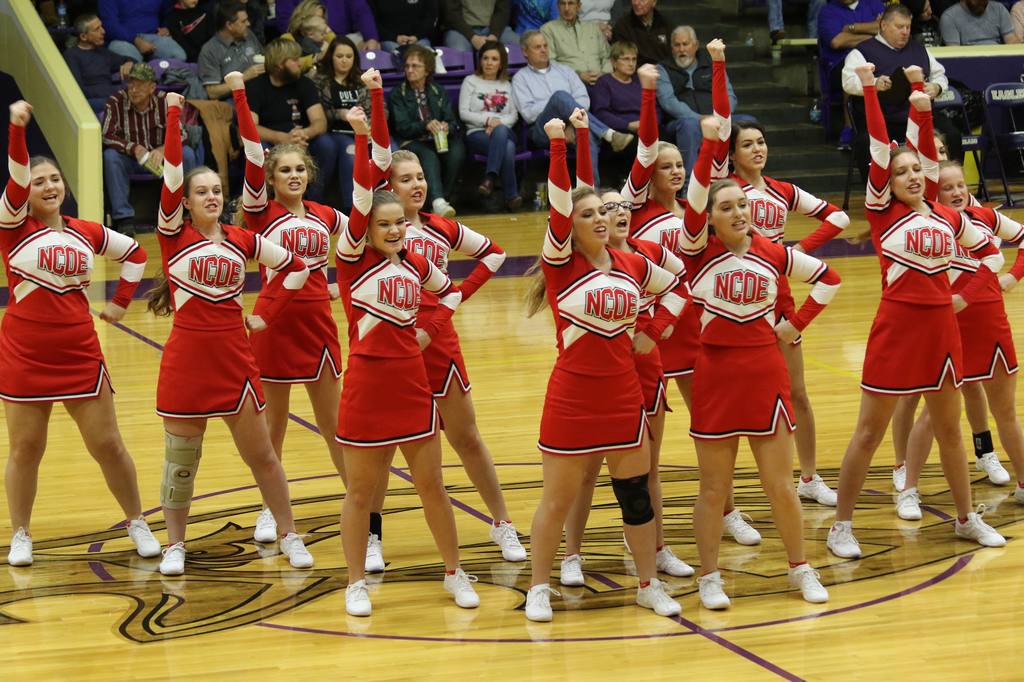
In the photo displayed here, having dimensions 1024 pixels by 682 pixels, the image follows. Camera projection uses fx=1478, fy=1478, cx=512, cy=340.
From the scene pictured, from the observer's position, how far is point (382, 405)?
4754mm

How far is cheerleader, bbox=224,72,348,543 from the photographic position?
561cm

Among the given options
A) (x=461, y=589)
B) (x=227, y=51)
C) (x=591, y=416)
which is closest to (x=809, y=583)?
(x=591, y=416)

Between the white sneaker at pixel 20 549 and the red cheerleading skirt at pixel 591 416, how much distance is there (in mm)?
2123

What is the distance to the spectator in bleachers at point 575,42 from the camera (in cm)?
1393

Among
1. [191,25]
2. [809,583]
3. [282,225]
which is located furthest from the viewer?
[191,25]

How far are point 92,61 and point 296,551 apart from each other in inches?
346

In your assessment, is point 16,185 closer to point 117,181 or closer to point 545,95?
point 117,181

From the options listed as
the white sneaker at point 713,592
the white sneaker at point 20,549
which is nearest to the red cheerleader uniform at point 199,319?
the white sneaker at point 20,549

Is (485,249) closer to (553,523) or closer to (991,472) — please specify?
(553,523)

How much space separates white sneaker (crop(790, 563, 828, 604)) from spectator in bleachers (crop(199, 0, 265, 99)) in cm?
915

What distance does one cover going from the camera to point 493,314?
33.3 ft

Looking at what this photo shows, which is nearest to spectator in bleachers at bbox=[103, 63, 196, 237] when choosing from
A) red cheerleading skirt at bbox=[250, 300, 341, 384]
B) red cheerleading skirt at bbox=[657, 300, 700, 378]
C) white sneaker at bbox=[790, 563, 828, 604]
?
red cheerleading skirt at bbox=[250, 300, 341, 384]

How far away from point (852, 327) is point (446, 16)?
642 cm

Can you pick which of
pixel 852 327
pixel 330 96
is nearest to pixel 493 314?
pixel 852 327
